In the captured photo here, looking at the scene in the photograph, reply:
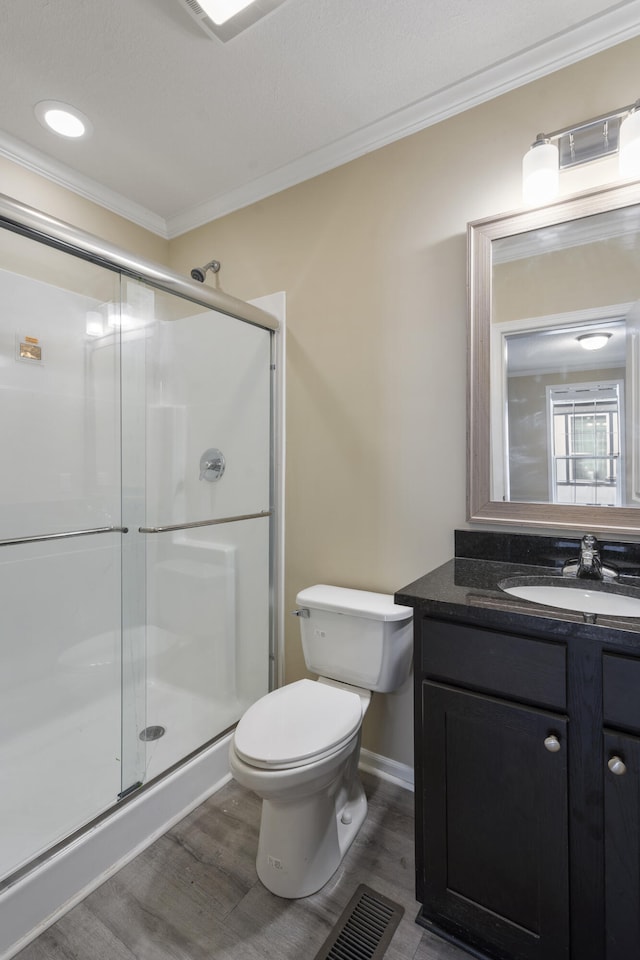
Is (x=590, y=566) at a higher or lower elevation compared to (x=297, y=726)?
higher

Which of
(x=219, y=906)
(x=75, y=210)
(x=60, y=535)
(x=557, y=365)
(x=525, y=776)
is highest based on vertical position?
(x=75, y=210)

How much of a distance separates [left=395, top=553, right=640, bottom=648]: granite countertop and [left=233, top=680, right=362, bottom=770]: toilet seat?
0.48 metres

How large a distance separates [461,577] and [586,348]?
0.80 m

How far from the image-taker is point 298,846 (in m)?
1.32

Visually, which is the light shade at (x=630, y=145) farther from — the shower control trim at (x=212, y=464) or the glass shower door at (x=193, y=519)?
the shower control trim at (x=212, y=464)

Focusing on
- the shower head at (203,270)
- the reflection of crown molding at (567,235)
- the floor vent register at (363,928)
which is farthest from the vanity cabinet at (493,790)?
the shower head at (203,270)

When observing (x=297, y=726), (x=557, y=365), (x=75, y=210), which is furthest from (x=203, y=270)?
(x=297, y=726)

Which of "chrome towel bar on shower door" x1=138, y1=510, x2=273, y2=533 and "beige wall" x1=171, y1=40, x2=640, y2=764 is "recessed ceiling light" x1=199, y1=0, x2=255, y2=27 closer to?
"beige wall" x1=171, y1=40, x2=640, y2=764

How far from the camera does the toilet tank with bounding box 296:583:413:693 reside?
1572mm

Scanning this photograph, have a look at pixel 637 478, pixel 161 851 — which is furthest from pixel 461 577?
pixel 161 851

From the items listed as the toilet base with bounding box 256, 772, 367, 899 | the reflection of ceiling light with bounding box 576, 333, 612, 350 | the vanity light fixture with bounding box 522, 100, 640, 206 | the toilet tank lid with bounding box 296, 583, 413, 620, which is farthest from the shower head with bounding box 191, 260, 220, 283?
the toilet base with bounding box 256, 772, 367, 899

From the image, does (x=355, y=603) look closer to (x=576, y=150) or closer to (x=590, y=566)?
(x=590, y=566)

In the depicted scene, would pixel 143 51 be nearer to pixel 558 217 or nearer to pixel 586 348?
pixel 558 217

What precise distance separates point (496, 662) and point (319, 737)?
1.85ft
